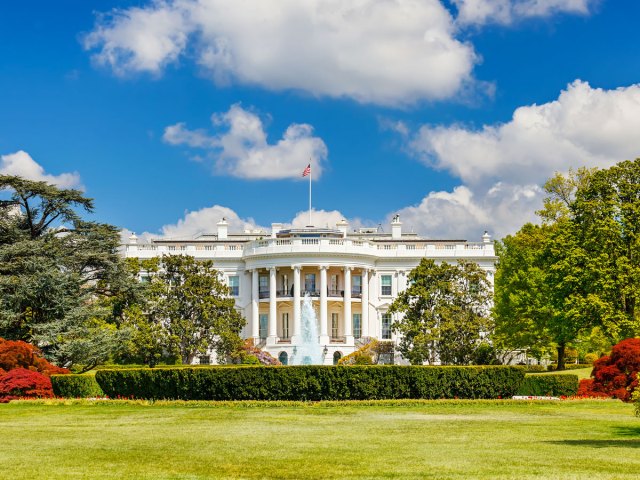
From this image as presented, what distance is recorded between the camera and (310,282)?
72.2 m

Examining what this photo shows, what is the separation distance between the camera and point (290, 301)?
234 ft

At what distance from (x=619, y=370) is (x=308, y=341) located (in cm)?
3817

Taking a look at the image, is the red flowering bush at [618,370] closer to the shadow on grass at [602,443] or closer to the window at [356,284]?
the shadow on grass at [602,443]

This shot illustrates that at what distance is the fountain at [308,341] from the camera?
216 feet

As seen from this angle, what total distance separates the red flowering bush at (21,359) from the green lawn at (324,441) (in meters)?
4.89

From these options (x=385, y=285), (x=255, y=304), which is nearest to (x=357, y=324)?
(x=385, y=285)

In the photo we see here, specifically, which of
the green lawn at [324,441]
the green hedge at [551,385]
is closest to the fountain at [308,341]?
the green hedge at [551,385]

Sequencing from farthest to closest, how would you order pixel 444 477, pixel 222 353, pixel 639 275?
pixel 222 353
pixel 639 275
pixel 444 477

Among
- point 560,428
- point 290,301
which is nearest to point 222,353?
point 290,301

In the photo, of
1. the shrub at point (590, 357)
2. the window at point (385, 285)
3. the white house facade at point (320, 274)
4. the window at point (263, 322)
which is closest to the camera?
the shrub at point (590, 357)

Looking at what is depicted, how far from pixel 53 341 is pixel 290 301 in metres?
34.1

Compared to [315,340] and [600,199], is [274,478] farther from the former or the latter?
[315,340]

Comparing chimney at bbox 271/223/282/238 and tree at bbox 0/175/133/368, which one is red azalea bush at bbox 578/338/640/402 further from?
chimney at bbox 271/223/282/238

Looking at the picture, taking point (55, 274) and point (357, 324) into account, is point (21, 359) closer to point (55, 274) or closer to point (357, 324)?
point (55, 274)
